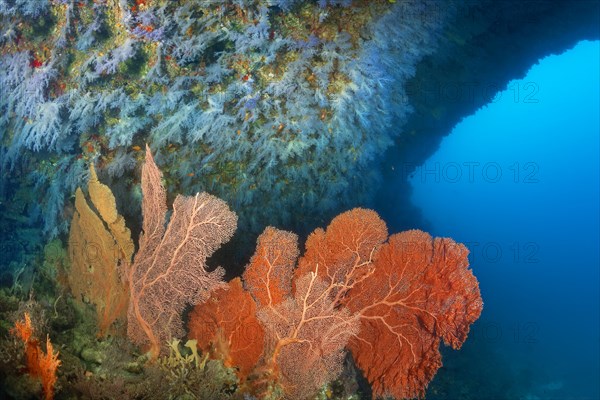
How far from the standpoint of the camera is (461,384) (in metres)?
12.8

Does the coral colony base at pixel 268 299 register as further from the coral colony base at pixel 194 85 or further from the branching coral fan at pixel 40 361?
the coral colony base at pixel 194 85

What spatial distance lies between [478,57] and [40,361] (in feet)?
32.2

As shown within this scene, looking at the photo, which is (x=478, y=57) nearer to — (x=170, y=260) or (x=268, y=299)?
(x=268, y=299)

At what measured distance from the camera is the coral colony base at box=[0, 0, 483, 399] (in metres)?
3.71

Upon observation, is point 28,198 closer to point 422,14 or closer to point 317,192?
point 317,192

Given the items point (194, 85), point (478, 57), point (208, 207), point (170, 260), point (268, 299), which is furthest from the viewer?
point (478, 57)

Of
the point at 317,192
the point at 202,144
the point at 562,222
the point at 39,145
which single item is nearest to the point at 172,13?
the point at 202,144

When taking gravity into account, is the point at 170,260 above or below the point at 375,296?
below

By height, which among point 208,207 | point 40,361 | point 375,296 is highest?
point 208,207

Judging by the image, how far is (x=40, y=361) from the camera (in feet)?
10.0

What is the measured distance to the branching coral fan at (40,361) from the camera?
3014 millimetres

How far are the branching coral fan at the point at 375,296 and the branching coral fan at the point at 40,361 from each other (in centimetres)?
148

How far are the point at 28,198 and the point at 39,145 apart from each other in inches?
49.5

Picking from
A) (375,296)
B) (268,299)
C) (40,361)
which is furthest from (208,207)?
(375,296)
